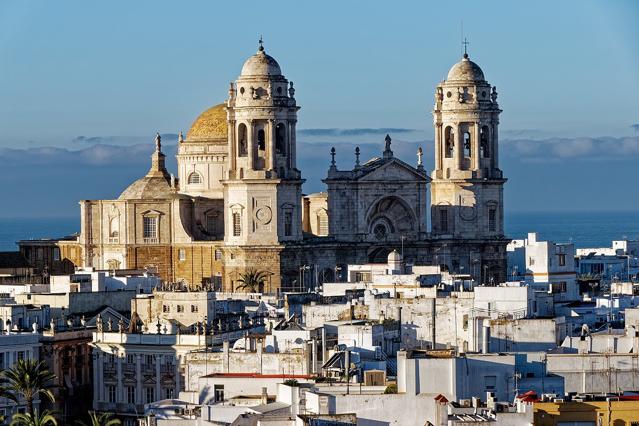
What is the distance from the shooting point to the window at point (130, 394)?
74.4 m

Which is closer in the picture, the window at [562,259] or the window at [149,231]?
the window at [562,259]

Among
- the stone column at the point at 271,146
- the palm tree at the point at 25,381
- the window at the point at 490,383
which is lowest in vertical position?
the palm tree at the point at 25,381

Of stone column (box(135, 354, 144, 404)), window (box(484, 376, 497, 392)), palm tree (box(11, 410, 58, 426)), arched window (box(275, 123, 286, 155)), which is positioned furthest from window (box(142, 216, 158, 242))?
window (box(484, 376, 497, 392))

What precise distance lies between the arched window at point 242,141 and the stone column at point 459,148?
481 inches

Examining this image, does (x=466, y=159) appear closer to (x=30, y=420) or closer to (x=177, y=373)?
(x=177, y=373)

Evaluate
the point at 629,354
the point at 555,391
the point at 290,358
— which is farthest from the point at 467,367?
the point at 290,358

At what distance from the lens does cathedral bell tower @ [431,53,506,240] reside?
399ft

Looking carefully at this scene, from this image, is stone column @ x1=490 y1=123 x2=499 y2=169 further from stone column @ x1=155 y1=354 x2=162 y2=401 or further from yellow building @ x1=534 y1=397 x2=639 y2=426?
yellow building @ x1=534 y1=397 x2=639 y2=426

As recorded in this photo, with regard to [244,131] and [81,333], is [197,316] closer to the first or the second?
[81,333]

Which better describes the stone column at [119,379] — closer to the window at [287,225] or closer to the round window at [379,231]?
the window at [287,225]

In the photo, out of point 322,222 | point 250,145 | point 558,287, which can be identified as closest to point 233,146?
point 250,145

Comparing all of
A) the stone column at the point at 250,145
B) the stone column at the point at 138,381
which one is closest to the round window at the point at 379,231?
the stone column at the point at 250,145

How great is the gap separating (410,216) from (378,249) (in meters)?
2.73

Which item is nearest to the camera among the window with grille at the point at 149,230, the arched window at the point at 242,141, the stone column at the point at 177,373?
the stone column at the point at 177,373
